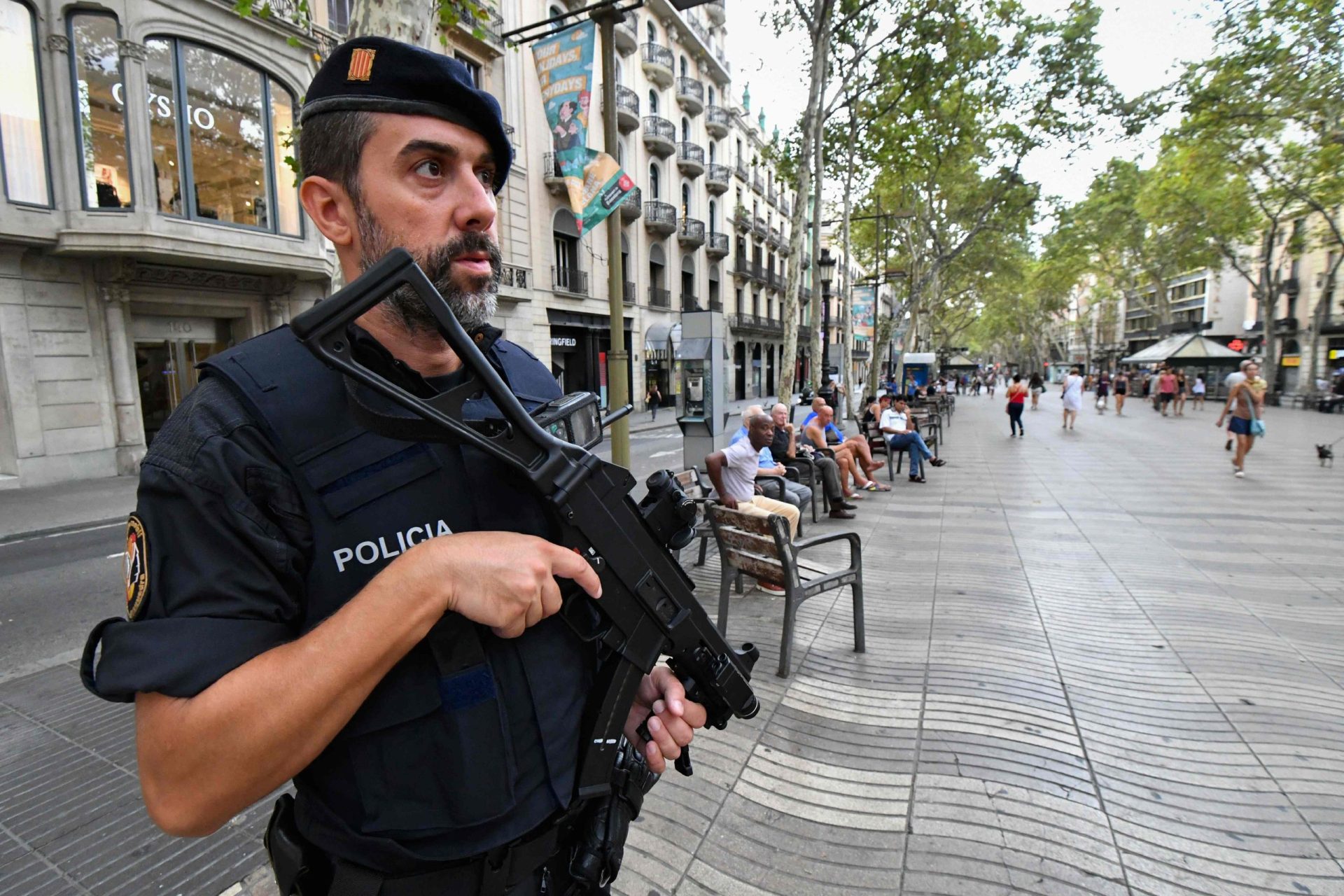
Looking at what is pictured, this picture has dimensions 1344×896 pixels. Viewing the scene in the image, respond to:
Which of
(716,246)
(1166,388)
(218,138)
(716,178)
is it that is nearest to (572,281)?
(218,138)

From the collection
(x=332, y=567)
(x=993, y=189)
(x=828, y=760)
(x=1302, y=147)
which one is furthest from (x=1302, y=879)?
(x=1302, y=147)

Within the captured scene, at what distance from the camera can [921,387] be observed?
26672 millimetres

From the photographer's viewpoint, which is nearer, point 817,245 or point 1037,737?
point 1037,737

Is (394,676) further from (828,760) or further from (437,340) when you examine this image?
(828,760)

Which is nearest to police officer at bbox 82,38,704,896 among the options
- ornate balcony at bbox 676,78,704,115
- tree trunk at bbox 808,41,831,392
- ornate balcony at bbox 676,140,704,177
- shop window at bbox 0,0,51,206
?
tree trunk at bbox 808,41,831,392

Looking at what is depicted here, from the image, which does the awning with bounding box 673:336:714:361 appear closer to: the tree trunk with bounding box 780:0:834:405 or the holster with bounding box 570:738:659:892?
the tree trunk with bounding box 780:0:834:405

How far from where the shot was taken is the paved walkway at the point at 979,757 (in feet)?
7.64

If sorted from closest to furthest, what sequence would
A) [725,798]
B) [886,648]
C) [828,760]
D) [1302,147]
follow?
[725,798] → [828,760] → [886,648] → [1302,147]

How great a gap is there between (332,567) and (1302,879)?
3.32 m

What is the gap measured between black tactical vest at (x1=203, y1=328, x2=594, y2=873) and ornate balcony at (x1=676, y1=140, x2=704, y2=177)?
31.0 m

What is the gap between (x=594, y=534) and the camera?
1.09m

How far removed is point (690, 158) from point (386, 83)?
31.8m

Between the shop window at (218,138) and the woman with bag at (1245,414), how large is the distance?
16.6 meters

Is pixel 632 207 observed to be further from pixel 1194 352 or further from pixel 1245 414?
pixel 1194 352
